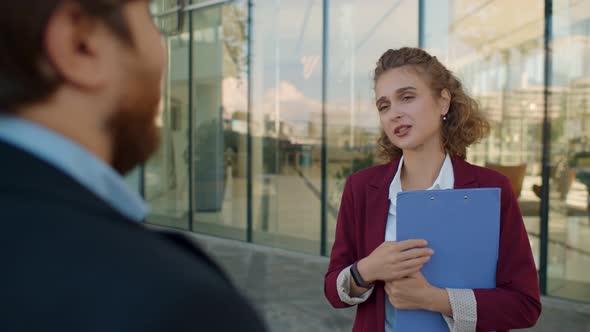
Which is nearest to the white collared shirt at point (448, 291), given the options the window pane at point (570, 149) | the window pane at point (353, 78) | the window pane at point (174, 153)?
the window pane at point (570, 149)

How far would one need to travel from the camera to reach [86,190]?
1.64 ft

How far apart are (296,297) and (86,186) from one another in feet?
16.6

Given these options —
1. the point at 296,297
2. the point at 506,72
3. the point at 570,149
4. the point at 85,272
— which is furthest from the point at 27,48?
the point at 506,72

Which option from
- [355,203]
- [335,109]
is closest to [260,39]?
[335,109]

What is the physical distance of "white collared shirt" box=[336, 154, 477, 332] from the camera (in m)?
1.46

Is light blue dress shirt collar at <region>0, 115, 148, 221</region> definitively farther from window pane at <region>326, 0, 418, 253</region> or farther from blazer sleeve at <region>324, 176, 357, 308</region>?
window pane at <region>326, 0, 418, 253</region>

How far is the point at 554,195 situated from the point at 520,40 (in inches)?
69.8

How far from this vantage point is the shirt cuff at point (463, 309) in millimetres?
1457

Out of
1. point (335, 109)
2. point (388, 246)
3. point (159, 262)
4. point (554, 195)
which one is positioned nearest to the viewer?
point (159, 262)

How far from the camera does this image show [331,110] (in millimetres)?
7590

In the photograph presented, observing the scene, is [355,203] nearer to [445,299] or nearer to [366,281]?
[366,281]

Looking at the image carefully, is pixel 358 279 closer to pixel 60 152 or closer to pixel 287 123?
pixel 60 152

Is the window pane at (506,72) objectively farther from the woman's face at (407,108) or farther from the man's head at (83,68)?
the man's head at (83,68)

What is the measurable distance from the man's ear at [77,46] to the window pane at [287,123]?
717cm
